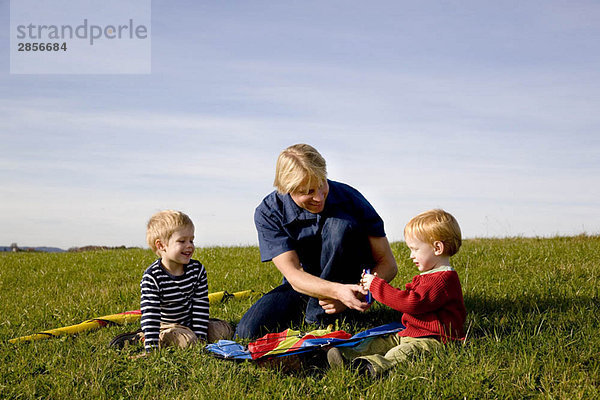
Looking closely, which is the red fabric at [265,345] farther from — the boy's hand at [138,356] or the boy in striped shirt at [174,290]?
the boy's hand at [138,356]

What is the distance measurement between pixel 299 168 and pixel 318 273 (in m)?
1.39

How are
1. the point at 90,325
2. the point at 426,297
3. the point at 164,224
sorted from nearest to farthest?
the point at 426,297 < the point at 164,224 < the point at 90,325

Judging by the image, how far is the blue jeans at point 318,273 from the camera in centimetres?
562

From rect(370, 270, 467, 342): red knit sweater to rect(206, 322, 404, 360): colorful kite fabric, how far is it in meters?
0.33

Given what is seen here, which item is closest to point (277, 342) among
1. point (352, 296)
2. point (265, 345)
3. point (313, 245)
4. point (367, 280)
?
point (265, 345)

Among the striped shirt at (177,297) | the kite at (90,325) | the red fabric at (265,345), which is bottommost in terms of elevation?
the kite at (90,325)

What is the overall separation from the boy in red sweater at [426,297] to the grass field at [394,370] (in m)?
0.20

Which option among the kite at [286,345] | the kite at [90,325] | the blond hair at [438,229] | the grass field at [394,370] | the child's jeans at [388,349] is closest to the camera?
the grass field at [394,370]

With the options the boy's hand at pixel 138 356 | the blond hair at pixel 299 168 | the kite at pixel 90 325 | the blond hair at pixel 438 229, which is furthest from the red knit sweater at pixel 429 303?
the kite at pixel 90 325

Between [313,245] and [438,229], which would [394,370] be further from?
[313,245]

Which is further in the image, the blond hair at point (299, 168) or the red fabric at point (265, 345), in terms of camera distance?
the blond hair at point (299, 168)

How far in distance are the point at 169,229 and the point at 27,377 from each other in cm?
181

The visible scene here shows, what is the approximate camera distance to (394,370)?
14.8ft

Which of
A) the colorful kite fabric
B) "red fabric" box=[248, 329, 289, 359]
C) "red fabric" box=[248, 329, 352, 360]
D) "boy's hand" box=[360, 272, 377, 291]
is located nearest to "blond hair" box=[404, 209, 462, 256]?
"boy's hand" box=[360, 272, 377, 291]
